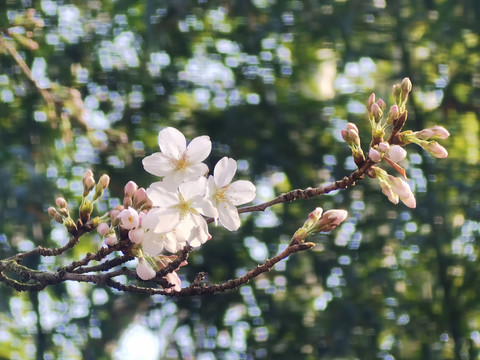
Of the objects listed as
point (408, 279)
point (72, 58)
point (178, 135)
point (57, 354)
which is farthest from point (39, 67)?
point (178, 135)

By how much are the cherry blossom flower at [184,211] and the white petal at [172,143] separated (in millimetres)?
105

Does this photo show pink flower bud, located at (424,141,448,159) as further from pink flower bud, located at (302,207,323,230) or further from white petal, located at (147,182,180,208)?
white petal, located at (147,182,180,208)

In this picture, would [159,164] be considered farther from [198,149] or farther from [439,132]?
[439,132]

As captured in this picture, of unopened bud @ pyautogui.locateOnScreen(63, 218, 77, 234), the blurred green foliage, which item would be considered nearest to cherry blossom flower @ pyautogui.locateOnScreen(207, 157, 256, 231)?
unopened bud @ pyautogui.locateOnScreen(63, 218, 77, 234)

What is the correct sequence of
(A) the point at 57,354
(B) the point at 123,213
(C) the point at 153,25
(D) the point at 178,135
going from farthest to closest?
(A) the point at 57,354
(C) the point at 153,25
(D) the point at 178,135
(B) the point at 123,213

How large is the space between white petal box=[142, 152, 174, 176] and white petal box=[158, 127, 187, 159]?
1 cm

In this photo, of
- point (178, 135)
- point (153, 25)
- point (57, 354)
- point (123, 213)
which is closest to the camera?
point (123, 213)

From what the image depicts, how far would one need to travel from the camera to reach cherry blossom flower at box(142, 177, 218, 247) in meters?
1.07

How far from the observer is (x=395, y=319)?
3.66m

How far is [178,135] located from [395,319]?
106 inches

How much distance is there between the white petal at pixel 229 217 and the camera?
112cm

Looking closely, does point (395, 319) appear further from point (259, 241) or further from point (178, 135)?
point (178, 135)

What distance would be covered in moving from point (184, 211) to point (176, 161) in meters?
0.13

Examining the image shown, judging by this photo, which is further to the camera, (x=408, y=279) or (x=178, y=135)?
(x=408, y=279)
